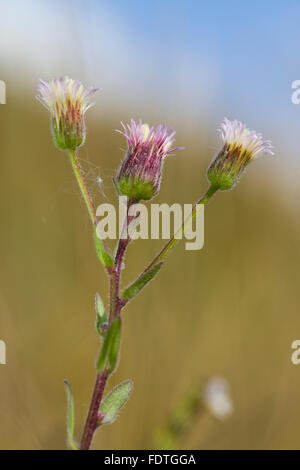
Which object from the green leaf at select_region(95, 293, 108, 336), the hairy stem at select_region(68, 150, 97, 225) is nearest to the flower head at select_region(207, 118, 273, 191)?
the hairy stem at select_region(68, 150, 97, 225)

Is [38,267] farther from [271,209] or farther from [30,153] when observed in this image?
[271,209]

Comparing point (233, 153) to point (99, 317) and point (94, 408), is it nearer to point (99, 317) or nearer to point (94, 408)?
point (99, 317)

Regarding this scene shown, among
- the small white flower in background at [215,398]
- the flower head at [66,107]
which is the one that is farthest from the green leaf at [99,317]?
the small white flower in background at [215,398]

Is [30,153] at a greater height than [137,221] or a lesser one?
greater

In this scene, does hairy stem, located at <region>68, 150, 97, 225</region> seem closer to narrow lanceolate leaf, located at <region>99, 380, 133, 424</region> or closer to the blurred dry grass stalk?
narrow lanceolate leaf, located at <region>99, 380, 133, 424</region>

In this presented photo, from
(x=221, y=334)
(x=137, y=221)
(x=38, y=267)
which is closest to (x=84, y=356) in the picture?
(x=38, y=267)

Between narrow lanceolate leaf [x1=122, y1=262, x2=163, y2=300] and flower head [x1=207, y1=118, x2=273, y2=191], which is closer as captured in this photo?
narrow lanceolate leaf [x1=122, y1=262, x2=163, y2=300]
